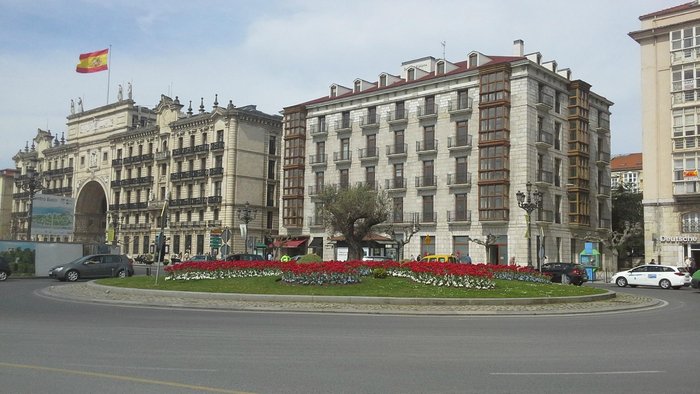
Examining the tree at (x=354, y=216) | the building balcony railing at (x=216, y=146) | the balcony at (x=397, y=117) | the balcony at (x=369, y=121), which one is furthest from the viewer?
the building balcony railing at (x=216, y=146)

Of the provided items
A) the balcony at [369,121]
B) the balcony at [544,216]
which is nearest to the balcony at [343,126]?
the balcony at [369,121]

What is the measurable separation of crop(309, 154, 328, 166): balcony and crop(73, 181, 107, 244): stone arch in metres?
40.2

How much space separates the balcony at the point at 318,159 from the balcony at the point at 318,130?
220cm

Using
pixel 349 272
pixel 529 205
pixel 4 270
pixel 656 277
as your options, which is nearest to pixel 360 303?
pixel 349 272

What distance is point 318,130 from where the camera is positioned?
6750cm

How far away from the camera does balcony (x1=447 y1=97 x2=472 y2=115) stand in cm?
5609

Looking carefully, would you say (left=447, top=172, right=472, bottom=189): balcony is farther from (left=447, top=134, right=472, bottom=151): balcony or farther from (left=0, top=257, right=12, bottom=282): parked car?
(left=0, top=257, right=12, bottom=282): parked car

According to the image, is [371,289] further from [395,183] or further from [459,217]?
[395,183]

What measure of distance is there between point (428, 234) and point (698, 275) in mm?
28781

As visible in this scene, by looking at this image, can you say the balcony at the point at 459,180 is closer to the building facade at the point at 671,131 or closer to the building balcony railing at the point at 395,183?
the building balcony railing at the point at 395,183

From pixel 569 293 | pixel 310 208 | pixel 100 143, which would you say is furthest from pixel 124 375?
pixel 100 143

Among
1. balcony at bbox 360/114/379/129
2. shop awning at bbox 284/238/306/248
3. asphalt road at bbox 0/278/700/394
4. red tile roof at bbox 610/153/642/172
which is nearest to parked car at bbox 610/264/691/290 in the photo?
asphalt road at bbox 0/278/700/394

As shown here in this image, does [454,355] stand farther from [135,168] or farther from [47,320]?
[135,168]

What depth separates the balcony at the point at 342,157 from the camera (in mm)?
64106
